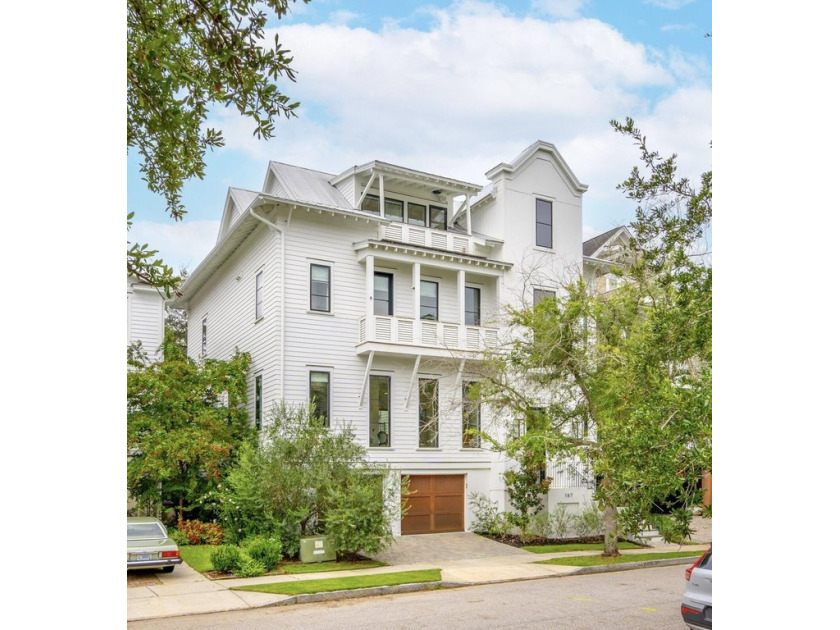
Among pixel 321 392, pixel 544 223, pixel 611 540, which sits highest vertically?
pixel 544 223

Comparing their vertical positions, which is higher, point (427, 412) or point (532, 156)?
point (532, 156)

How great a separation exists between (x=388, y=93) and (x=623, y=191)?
1.95 meters

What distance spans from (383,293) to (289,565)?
21.1ft

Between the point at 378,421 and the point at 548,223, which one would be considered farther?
the point at 548,223

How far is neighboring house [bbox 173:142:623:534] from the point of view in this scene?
15727 mm

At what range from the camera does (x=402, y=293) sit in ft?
55.8

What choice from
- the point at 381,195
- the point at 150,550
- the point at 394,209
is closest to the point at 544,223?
the point at 394,209

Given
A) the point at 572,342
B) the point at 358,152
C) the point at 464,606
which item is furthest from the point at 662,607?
the point at 358,152

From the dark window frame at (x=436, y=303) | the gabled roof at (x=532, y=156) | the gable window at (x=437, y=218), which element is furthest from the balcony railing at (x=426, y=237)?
the gabled roof at (x=532, y=156)

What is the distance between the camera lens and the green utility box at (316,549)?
41.4 feet

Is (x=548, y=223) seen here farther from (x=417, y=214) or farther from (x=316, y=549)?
(x=316, y=549)

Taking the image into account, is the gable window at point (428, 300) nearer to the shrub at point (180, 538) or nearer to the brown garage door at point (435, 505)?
the brown garage door at point (435, 505)

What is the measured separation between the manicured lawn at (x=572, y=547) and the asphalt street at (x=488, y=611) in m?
3.79
